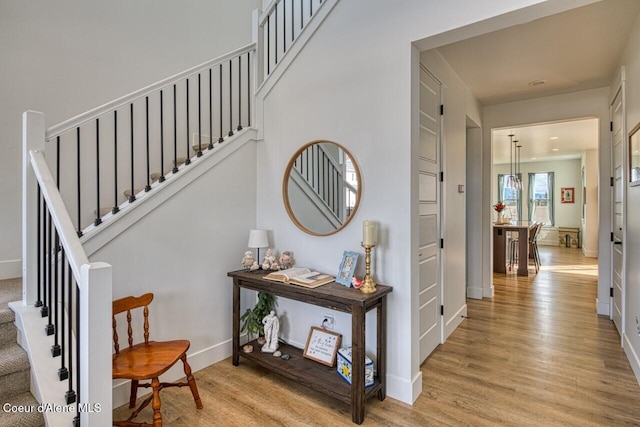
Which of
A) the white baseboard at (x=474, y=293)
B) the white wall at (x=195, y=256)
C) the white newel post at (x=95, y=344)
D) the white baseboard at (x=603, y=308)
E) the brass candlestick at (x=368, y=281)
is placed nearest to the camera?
the white newel post at (x=95, y=344)

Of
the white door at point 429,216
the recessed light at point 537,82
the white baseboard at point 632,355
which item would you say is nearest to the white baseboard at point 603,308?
the white baseboard at point 632,355

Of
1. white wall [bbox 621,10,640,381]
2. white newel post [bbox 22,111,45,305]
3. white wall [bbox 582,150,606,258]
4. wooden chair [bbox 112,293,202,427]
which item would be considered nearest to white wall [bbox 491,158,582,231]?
white wall [bbox 582,150,606,258]

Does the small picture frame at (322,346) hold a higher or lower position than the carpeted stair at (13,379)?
lower

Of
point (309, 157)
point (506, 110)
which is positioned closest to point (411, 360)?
point (309, 157)

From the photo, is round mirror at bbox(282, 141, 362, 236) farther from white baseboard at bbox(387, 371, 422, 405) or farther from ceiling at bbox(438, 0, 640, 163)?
ceiling at bbox(438, 0, 640, 163)

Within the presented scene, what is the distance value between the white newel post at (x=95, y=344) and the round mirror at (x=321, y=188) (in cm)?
164

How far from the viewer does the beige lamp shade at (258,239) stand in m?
2.89

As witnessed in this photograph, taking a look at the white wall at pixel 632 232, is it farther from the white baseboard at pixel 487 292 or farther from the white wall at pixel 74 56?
the white wall at pixel 74 56

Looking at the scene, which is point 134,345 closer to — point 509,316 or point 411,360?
point 411,360

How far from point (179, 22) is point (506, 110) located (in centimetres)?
424

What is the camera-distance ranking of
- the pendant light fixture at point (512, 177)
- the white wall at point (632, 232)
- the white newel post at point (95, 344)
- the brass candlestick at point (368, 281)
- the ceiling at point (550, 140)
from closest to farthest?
the white newel post at point (95, 344) < the brass candlestick at point (368, 281) < the white wall at point (632, 232) < the ceiling at point (550, 140) < the pendant light fixture at point (512, 177)

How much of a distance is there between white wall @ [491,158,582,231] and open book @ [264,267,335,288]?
35.4 ft

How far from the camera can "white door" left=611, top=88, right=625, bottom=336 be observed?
335cm

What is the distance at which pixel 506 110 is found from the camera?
471 cm
